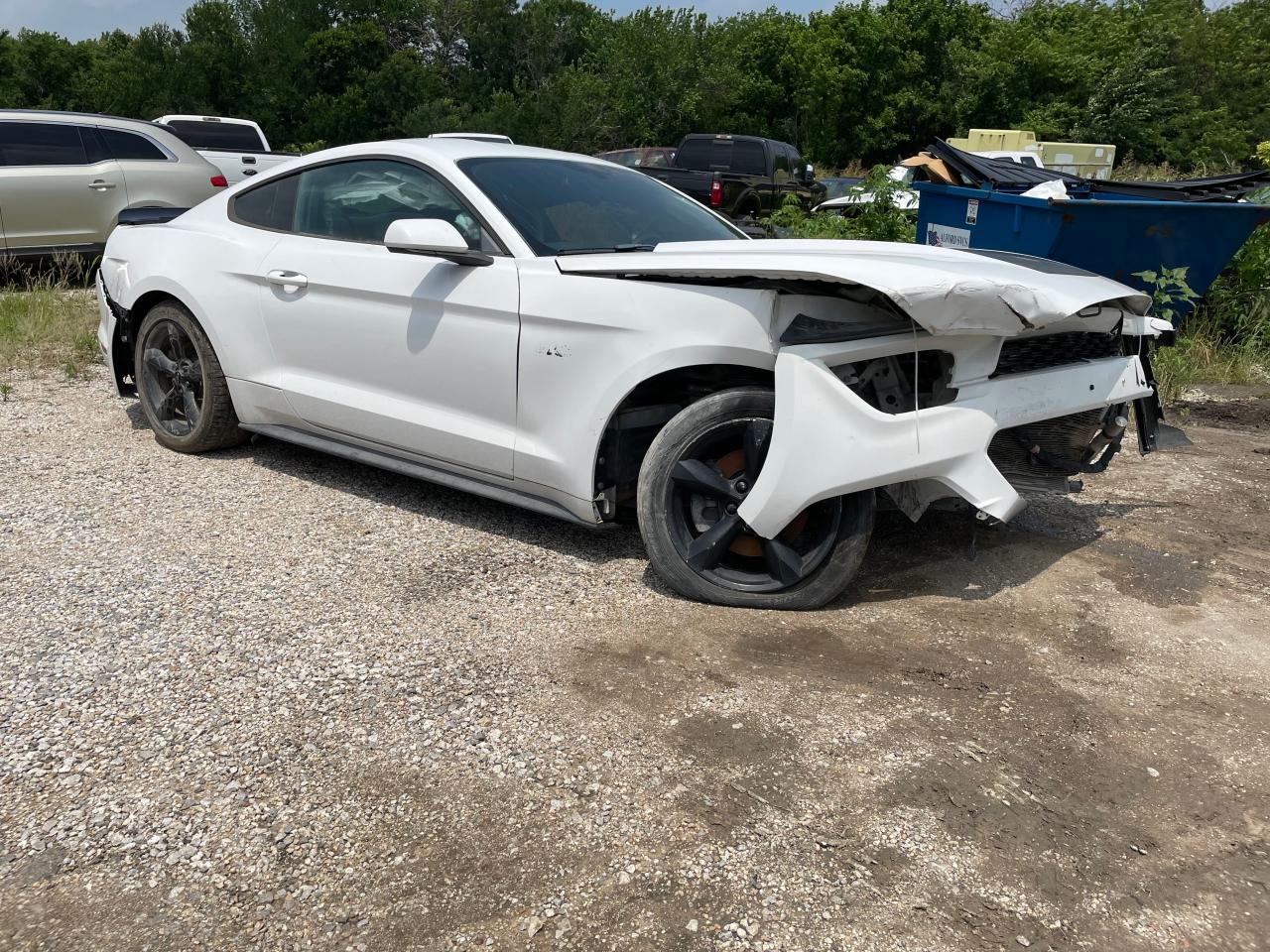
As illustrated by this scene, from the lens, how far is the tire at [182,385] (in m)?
5.17

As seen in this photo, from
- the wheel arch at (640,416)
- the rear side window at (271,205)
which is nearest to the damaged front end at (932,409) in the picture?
the wheel arch at (640,416)

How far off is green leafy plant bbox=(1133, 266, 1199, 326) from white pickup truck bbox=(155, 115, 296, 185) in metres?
11.9

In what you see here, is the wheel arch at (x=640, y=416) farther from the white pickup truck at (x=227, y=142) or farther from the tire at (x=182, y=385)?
the white pickup truck at (x=227, y=142)

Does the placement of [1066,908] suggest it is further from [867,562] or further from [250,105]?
[250,105]

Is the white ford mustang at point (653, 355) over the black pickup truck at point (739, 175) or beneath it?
beneath

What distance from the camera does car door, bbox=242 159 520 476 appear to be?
13.6ft

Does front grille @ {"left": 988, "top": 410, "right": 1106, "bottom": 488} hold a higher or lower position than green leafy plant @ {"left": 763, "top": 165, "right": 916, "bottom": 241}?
lower

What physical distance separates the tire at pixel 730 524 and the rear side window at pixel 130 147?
9.79 metres

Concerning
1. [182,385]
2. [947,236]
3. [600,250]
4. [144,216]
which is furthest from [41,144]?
[600,250]

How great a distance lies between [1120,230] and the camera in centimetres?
724

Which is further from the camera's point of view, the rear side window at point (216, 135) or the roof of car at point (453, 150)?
the rear side window at point (216, 135)

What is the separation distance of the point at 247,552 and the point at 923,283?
278 centimetres

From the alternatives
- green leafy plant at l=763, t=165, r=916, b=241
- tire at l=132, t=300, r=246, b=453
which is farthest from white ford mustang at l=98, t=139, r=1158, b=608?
green leafy plant at l=763, t=165, r=916, b=241

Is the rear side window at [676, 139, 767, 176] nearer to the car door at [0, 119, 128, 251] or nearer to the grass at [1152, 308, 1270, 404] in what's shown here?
the car door at [0, 119, 128, 251]
